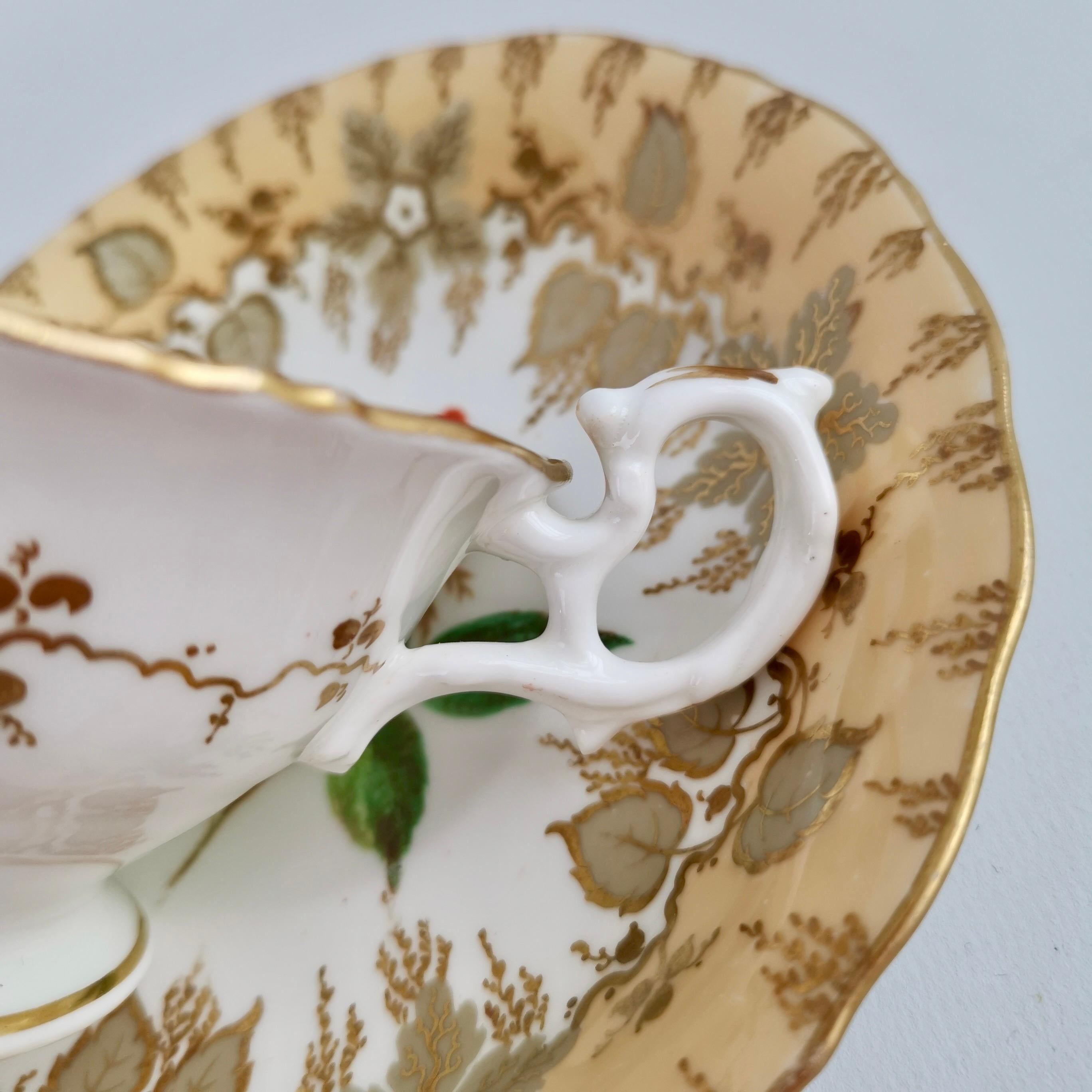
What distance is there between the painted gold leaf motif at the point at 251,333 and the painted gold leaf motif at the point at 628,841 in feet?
0.80

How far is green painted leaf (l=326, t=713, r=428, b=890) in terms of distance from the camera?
14.2 inches

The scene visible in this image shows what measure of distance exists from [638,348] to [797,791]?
0.61ft

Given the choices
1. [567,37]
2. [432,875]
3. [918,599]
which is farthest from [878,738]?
[567,37]

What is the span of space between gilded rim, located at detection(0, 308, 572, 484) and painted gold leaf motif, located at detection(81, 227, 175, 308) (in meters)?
0.28

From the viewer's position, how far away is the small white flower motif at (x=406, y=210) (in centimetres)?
43

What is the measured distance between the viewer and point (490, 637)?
1.23 feet

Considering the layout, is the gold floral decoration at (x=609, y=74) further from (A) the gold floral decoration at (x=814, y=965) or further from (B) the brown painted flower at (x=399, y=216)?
(A) the gold floral decoration at (x=814, y=965)

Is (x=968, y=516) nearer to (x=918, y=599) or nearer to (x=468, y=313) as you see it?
(x=918, y=599)

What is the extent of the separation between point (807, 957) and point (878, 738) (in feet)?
0.19

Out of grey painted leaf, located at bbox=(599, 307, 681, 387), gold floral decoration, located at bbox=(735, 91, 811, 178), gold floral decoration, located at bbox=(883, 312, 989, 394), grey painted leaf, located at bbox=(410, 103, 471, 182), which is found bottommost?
grey painted leaf, located at bbox=(599, 307, 681, 387)

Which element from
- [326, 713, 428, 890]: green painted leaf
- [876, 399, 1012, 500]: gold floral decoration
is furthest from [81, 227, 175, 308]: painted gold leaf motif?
[876, 399, 1012, 500]: gold floral decoration

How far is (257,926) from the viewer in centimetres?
36

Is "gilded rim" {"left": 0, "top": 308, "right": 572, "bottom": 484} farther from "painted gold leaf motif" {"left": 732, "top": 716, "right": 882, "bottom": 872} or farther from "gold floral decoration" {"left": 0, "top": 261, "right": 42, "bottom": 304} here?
"gold floral decoration" {"left": 0, "top": 261, "right": 42, "bottom": 304}

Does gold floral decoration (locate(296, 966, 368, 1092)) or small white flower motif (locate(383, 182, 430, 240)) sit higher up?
small white flower motif (locate(383, 182, 430, 240))
